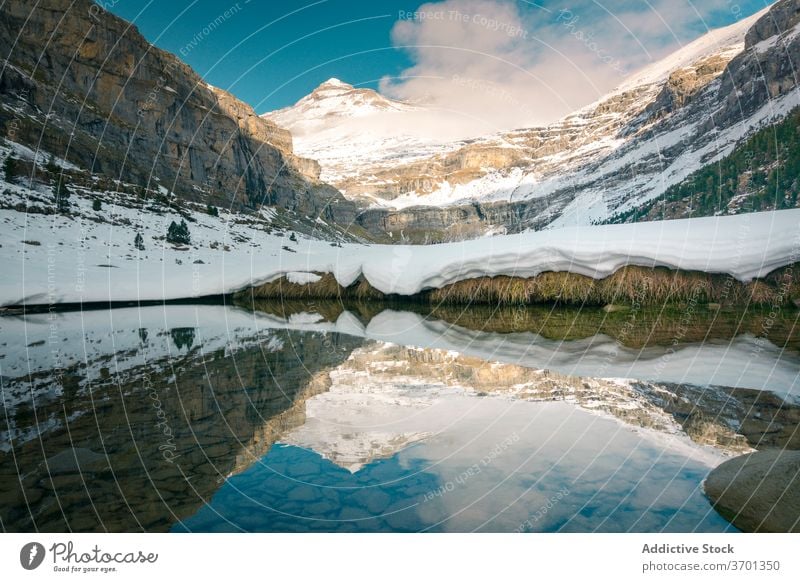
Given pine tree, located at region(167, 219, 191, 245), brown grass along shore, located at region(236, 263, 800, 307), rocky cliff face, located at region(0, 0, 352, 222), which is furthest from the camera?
rocky cliff face, located at region(0, 0, 352, 222)

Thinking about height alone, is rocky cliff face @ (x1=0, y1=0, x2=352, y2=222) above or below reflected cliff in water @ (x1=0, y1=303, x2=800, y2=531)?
above

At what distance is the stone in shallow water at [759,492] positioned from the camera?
2309 mm

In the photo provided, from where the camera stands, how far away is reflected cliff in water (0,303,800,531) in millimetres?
2477

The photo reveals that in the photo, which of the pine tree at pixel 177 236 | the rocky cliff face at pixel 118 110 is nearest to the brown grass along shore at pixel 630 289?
the pine tree at pixel 177 236

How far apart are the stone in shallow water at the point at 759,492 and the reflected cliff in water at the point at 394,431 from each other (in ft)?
0.30

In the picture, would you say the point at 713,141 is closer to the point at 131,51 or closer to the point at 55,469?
the point at 131,51

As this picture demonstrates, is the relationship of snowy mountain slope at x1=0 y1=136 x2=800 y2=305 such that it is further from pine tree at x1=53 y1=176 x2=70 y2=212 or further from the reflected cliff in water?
pine tree at x1=53 y1=176 x2=70 y2=212

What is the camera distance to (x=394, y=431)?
3.70m

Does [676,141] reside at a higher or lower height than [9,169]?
higher
